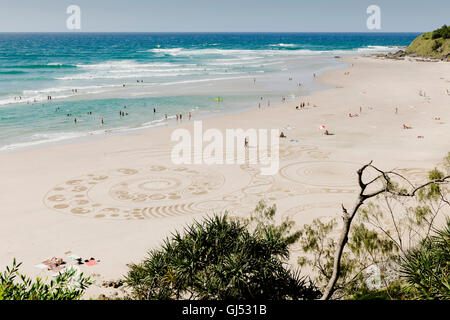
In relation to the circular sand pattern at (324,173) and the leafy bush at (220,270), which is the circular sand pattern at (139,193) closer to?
the circular sand pattern at (324,173)

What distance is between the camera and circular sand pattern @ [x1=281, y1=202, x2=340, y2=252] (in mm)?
21836

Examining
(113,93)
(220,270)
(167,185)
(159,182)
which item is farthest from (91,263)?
(113,93)

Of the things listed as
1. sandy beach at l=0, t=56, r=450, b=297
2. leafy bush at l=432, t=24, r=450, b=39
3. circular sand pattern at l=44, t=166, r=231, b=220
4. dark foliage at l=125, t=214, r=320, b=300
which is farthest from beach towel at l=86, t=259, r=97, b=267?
leafy bush at l=432, t=24, r=450, b=39

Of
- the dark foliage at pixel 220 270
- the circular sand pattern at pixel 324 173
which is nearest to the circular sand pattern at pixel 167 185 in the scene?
the circular sand pattern at pixel 324 173

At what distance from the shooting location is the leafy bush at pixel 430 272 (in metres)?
9.27

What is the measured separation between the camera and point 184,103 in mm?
59094

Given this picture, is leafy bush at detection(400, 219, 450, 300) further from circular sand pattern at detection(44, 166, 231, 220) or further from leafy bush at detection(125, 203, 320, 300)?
circular sand pattern at detection(44, 166, 231, 220)

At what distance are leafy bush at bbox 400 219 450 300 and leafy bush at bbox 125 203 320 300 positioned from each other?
3.32 m

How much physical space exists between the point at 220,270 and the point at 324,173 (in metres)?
19.7

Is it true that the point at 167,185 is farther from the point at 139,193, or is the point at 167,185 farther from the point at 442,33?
the point at 442,33

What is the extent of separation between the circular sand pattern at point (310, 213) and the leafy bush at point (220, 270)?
889cm
